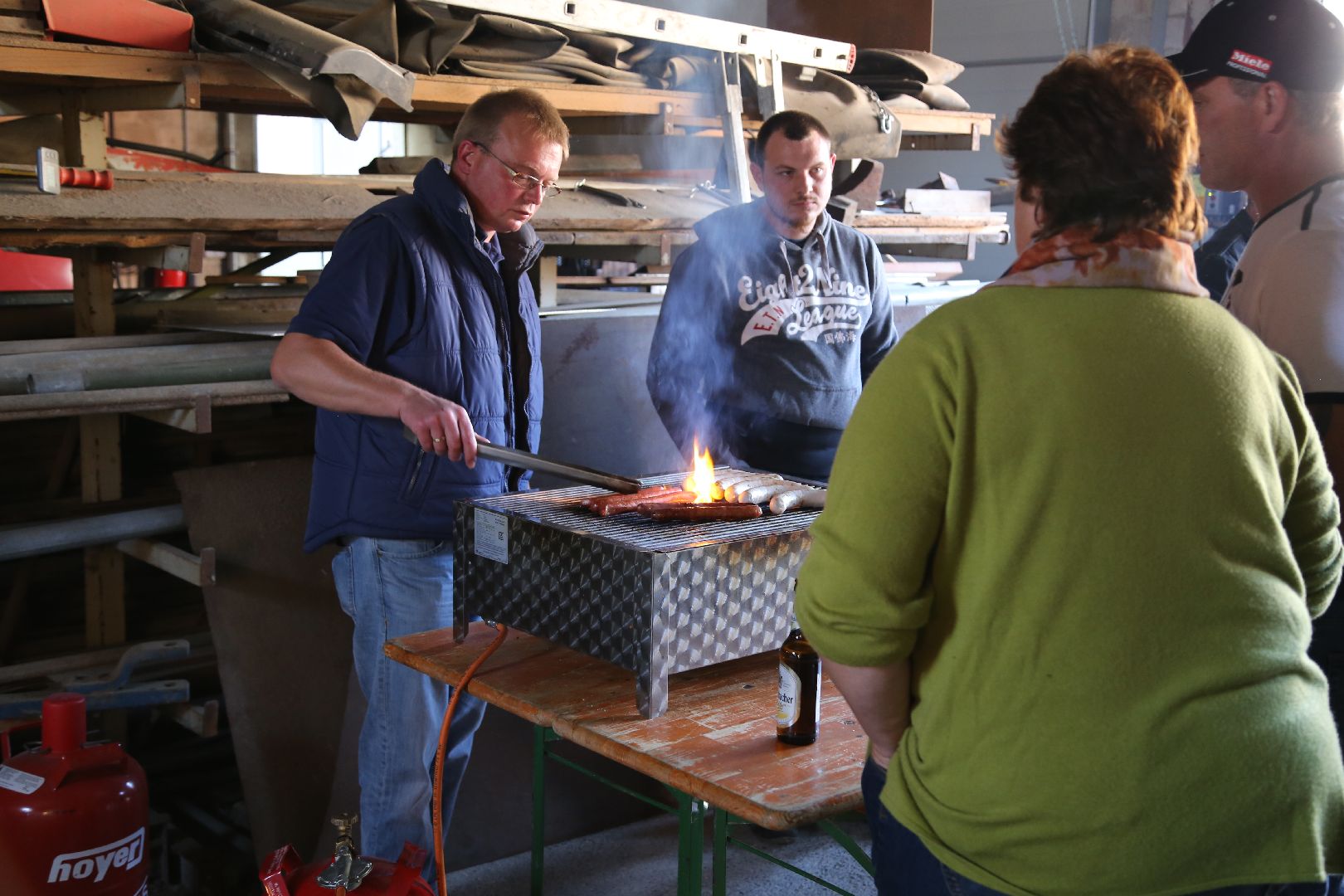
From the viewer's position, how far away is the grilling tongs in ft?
7.78

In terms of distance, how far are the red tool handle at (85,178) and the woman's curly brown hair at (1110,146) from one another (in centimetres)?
269

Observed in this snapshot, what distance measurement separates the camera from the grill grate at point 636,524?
2176 mm

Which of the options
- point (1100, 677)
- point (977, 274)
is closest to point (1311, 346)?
point (1100, 677)

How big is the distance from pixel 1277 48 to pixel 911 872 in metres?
1.40

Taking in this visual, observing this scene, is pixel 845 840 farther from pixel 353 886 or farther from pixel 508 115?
pixel 508 115

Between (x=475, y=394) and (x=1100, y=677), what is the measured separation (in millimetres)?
1739

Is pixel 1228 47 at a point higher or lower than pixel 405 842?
higher

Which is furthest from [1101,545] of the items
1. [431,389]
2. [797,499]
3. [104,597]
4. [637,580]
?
[104,597]

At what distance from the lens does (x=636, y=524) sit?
7.62 ft

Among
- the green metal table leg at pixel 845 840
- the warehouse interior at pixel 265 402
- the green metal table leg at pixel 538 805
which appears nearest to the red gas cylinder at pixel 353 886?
the warehouse interior at pixel 265 402

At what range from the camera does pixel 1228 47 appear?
6.57 ft

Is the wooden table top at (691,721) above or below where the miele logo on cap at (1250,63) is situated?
below

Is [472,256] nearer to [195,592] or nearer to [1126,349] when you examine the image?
[1126,349]

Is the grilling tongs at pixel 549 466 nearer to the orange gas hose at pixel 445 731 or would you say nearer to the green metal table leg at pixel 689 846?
the orange gas hose at pixel 445 731
